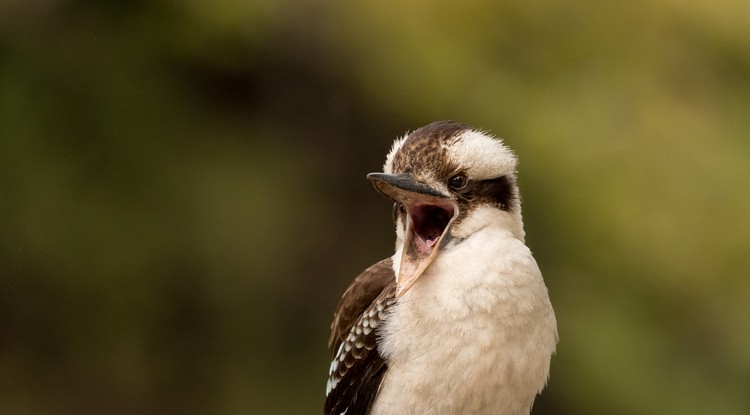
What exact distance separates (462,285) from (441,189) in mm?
225

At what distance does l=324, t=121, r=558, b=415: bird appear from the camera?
2.21 meters

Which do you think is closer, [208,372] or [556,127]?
[556,127]

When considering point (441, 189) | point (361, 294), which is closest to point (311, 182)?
point (361, 294)

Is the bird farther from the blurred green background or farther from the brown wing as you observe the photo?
the blurred green background

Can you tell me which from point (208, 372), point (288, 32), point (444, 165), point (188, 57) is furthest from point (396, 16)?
point (444, 165)

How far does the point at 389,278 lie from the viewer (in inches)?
103

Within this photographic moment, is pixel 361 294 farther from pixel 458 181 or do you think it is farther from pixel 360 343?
pixel 458 181

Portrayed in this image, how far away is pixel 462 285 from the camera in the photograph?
7.36 ft

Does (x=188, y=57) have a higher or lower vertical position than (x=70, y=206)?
higher

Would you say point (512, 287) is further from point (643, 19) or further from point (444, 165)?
point (643, 19)

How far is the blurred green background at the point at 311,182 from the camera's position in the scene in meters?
4.29

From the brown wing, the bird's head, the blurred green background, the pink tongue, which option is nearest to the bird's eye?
the bird's head

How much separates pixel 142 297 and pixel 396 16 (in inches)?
68.4

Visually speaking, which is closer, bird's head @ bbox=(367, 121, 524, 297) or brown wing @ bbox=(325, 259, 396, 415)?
bird's head @ bbox=(367, 121, 524, 297)
